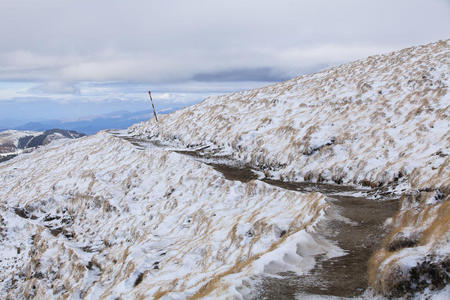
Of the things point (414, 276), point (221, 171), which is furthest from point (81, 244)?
point (414, 276)

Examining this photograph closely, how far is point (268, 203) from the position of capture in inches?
856

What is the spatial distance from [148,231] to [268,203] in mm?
12228

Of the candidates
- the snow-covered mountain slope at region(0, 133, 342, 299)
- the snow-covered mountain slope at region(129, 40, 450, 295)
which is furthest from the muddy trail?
the snow-covered mountain slope at region(129, 40, 450, 295)

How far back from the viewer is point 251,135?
37.4 m

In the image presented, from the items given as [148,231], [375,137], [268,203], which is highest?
[375,137]

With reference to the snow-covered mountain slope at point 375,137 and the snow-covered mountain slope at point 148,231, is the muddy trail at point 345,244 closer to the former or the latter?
the snow-covered mountain slope at point 148,231

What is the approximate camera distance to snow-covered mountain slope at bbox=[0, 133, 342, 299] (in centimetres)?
1473

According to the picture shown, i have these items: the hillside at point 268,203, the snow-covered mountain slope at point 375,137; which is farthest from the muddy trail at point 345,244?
the snow-covered mountain slope at point 375,137

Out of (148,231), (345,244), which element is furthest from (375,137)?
(148,231)

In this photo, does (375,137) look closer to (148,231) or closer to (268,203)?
(268,203)

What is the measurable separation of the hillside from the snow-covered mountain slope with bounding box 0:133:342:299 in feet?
0.47

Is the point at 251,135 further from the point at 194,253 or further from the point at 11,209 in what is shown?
the point at 11,209

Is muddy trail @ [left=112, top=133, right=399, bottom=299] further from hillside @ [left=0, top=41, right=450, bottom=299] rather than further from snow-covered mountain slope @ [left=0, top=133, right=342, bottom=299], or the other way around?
snow-covered mountain slope @ [left=0, top=133, right=342, bottom=299]

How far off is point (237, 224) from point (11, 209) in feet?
130
